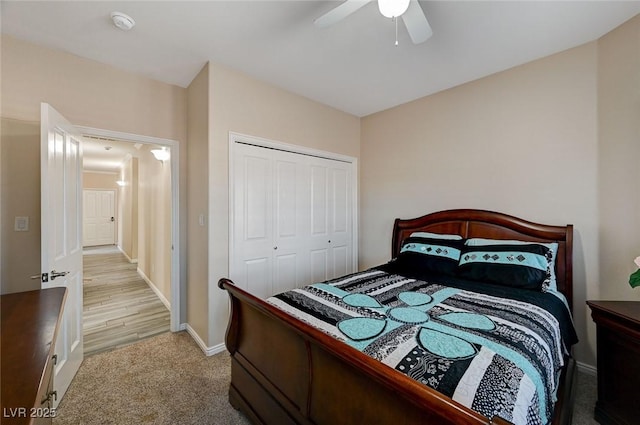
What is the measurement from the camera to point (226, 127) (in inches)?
104

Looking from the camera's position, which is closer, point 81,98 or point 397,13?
point 397,13

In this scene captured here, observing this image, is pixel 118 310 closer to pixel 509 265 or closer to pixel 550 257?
pixel 509 265

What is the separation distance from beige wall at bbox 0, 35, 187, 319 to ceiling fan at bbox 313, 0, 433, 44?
2.11 meters

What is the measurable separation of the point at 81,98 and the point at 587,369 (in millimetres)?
4972

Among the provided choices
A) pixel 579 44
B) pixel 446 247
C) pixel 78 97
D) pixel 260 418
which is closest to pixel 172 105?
pixel 78 97

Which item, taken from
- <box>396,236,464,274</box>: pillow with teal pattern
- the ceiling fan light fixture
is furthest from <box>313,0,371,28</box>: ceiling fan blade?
<box>396,236,464,274</box>: pillow with teal pattern

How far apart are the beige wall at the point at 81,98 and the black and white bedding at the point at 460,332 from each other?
84.8 inches

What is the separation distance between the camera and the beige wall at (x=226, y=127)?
2557 mm

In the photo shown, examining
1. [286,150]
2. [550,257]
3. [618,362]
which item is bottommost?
[618,362]

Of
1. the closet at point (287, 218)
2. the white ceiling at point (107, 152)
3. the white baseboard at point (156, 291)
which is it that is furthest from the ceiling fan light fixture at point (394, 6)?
the white baseboard at point (156, 291)

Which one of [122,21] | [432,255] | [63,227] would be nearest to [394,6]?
[122,21]

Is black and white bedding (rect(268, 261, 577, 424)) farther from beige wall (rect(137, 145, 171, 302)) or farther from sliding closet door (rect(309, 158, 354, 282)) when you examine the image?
beige wall (rect(137, 145, 171, 302))

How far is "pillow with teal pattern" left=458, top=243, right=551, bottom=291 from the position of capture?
6.86 ft

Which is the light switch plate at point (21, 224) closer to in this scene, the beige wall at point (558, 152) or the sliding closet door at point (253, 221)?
the sliding closet door at point (253, 221)
